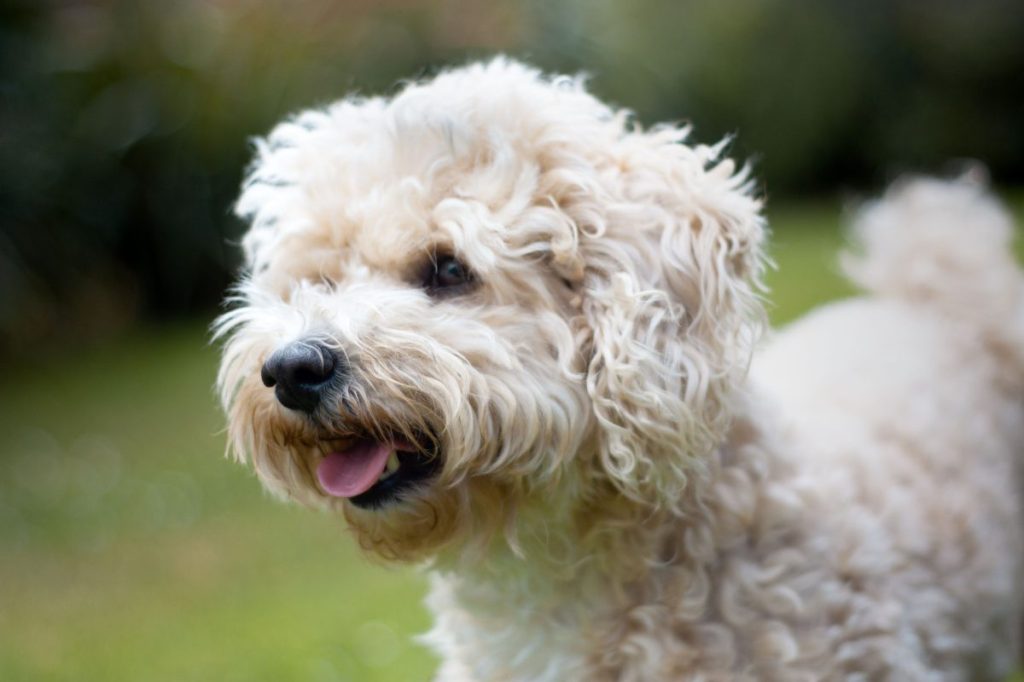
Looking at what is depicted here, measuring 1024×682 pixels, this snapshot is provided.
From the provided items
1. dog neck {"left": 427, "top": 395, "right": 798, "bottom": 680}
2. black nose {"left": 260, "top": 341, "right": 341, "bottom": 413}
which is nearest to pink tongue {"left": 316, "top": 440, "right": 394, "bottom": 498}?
black nose {"left": 260, "top": 341, "right": 341, "bottom": 413}

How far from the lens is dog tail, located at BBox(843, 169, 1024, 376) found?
3.60m

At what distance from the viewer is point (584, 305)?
8.18ft

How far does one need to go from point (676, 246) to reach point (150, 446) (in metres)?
6.09

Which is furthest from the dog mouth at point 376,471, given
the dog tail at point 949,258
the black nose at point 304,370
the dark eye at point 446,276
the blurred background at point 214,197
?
the dog tail at point 949,258

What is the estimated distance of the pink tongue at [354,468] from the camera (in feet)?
7.85

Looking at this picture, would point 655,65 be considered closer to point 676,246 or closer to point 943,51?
point 943,51

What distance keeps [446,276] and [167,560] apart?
161 inches

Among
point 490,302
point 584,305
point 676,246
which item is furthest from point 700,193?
point 490,302

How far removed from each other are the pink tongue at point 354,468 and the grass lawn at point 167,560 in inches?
8.0

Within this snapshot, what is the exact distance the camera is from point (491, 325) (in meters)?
2.43

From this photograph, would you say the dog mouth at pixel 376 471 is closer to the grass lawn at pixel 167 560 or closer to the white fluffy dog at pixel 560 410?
the white fluffy dog at pixel 560 410

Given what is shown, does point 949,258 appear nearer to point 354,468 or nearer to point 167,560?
point 354,468

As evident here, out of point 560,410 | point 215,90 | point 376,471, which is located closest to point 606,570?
point 560,410

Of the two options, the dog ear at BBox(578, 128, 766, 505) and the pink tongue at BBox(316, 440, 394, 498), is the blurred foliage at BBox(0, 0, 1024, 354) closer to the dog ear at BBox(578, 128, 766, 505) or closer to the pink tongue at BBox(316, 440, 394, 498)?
the pink tongue at BBox(316, 440, 394, 498)
